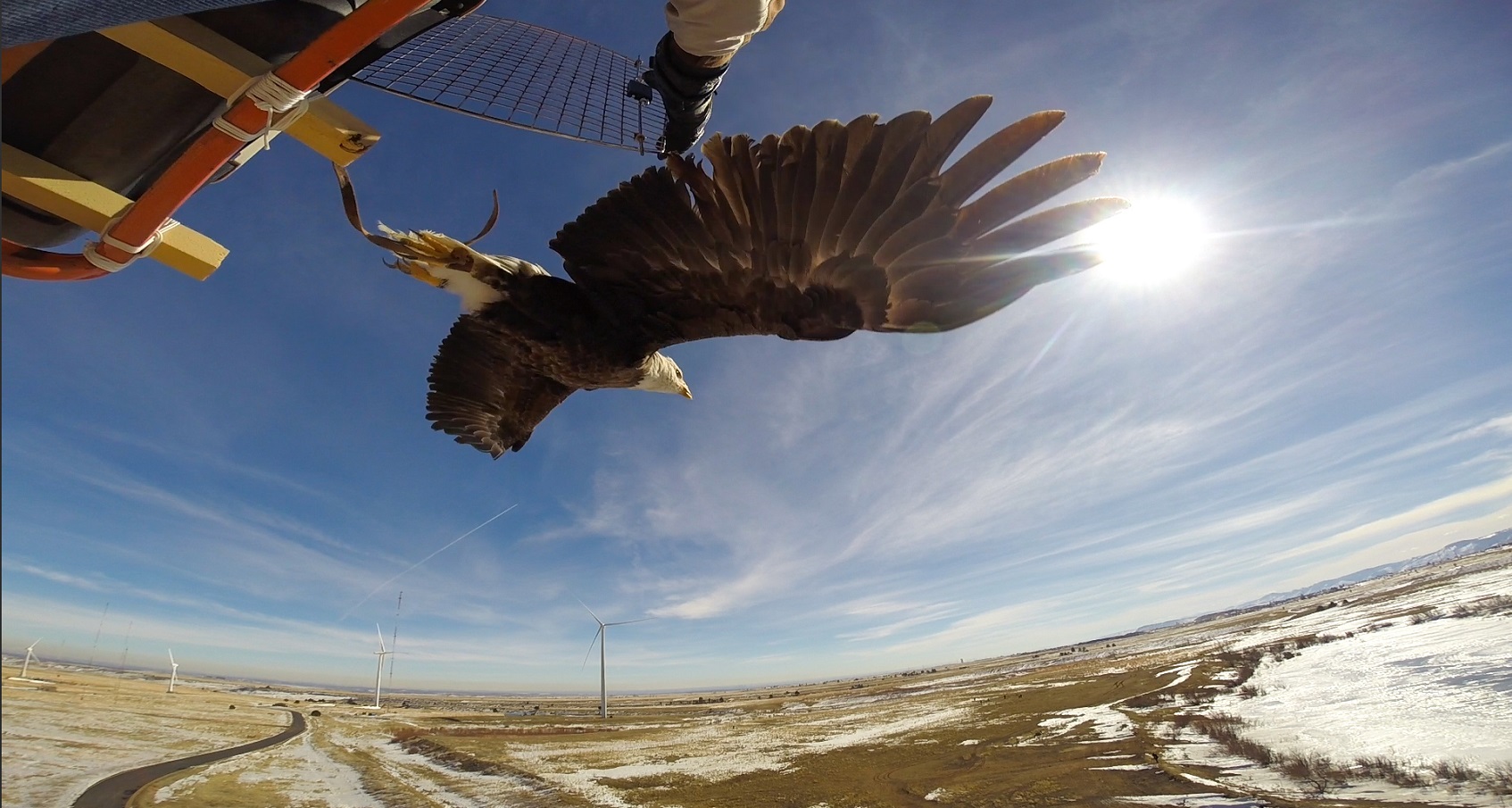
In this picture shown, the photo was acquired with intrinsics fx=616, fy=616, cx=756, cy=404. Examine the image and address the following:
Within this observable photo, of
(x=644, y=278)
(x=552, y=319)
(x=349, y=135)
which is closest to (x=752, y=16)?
(x=349, y=135)

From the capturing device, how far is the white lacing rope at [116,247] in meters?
1.64

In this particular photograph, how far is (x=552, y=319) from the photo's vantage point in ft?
14.2

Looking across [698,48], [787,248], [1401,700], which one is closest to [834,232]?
[787,248]

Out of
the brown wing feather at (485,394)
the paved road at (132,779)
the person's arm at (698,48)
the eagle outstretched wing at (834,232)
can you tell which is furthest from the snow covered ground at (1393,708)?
the paved road at (132,779)

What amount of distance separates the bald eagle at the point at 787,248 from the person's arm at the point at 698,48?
0.61 metres

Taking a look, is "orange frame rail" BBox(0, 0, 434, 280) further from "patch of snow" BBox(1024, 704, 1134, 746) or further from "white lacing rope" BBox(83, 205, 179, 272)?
"patch of snow" BBox(1024, 704, 1134, 746)

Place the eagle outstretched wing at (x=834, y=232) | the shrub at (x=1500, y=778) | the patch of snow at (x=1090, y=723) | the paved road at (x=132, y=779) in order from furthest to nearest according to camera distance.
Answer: the patch of snow at (x=1090, y=723)
the paved road at (x=132, y=779)
the shrub at (x=1500, y=778)
the eagle outstretched wing at (x=834, y=232)

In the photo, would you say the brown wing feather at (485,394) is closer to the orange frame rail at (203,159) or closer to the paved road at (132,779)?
the orange frame rail at (203,159)

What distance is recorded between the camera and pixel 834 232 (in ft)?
10.5

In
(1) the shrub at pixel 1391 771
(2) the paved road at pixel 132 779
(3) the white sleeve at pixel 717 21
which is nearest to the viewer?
(3) the white sleeve at pixel 717 21

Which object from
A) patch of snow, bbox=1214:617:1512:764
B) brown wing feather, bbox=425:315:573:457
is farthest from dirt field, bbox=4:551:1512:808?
brown wing feather, bbox=425:315:573:457

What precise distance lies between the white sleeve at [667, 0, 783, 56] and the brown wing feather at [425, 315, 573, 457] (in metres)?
3.82

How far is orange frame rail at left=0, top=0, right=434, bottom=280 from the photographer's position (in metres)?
1.45

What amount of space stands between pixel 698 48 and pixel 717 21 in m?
0.12
